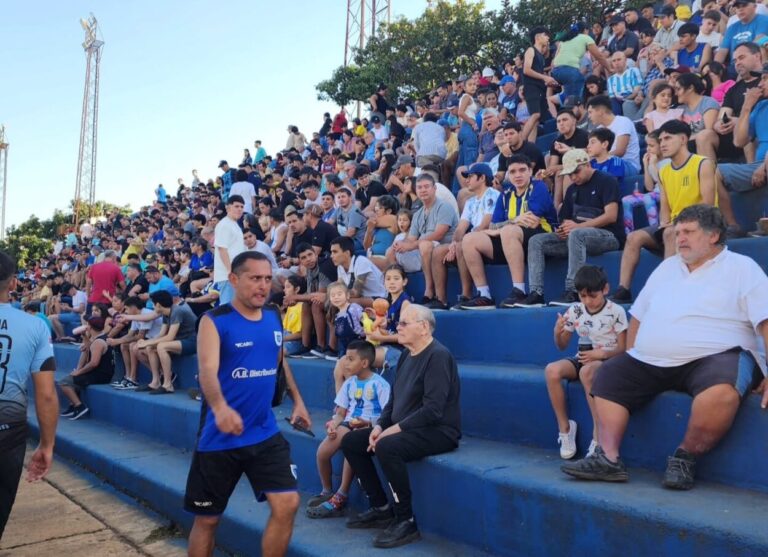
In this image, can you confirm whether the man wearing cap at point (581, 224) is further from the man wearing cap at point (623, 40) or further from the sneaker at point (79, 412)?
the sneaker at point (79, 412)

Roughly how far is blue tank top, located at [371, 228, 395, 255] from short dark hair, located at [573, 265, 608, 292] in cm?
373

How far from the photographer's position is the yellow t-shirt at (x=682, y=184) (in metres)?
4.78

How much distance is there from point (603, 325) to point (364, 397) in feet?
5.46

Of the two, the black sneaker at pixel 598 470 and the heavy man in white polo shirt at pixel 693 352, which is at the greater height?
the heavy man in white polo shirt at pixel 693 352

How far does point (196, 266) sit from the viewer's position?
12.0 m

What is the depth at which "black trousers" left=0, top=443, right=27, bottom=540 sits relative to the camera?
13.2 ft

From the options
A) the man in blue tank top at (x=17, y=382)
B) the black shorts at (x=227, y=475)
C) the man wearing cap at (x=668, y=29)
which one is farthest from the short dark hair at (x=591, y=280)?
the man wearing cap at (x=668, y=29)

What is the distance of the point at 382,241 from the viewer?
25.4ft

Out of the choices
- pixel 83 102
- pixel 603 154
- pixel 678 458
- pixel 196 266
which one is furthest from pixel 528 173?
pixel 83 102

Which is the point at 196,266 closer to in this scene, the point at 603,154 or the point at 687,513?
the point at 603,154

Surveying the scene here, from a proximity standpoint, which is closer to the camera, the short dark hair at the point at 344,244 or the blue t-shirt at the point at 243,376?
the blue t-shirt at the point at 243,376

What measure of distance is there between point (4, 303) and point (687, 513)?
3694mm

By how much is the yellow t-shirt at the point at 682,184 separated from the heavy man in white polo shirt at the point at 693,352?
1291mm

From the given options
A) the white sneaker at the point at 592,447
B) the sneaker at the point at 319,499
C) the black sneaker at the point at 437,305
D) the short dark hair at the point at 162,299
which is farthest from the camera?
the short dark hair at the point at 162,299
